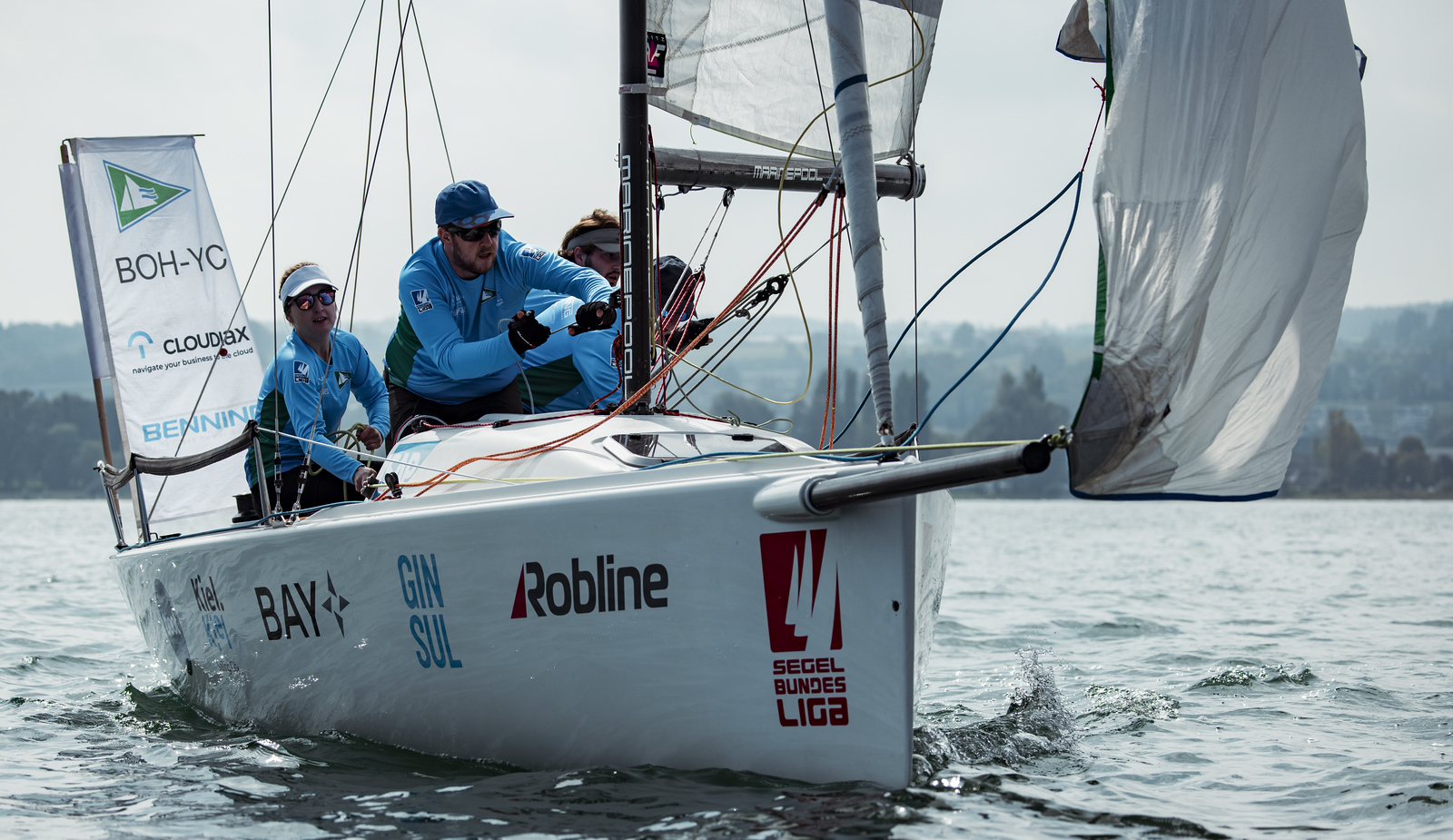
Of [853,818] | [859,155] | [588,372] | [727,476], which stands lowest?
[853,818]

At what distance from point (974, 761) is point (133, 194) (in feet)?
19.0

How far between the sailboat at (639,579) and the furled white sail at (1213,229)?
2 cm

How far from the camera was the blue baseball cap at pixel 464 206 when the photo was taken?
4.44 m

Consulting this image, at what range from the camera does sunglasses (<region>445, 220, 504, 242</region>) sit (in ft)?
14.7

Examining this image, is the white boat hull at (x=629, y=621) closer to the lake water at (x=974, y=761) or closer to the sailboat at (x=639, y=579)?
the sailboat at (x=639, y=579)

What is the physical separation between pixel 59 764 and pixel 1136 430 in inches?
132

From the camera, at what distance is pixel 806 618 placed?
2914 millimetres

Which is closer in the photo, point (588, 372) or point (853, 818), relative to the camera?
point (853, 818)

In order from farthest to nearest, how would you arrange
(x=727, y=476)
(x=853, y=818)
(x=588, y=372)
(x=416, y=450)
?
(x=588, y=372) → (x=416, y=450) → (x=727, y=476) → (x=853, y=818)

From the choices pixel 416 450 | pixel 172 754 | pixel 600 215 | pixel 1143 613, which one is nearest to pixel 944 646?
pixel 1143 613

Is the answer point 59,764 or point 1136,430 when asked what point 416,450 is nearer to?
point 59,764

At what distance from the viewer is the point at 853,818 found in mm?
2795

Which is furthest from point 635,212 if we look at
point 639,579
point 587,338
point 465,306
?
point 639,579

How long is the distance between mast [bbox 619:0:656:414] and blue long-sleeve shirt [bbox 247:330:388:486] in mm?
1098
